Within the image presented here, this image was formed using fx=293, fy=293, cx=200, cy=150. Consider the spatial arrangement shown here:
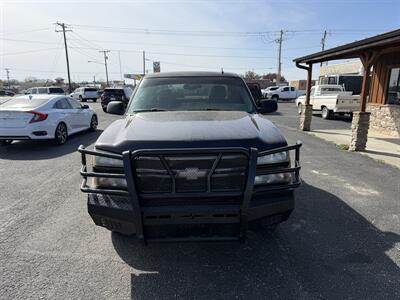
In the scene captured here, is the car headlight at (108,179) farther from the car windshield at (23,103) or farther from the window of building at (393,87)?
the window of building at (393,87)

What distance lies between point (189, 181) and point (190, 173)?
71mm

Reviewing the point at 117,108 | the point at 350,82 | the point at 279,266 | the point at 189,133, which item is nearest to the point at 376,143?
the point at 279,266

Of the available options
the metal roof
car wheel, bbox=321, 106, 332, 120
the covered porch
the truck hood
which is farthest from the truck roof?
car wheel, bbox=321, 106, 332, 120

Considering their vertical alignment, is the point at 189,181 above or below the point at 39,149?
above

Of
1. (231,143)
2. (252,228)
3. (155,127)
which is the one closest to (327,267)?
(252,228)

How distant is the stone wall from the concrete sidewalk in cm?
25

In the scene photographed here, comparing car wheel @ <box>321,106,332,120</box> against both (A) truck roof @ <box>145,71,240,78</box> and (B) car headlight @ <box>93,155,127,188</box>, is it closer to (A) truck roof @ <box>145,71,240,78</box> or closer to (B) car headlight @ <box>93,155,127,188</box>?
(A) truck roof @ <box>145,71,240,78</box>

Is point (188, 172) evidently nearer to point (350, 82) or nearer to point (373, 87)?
point (373, 87)

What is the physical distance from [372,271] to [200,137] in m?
2.14

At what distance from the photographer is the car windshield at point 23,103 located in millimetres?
8132

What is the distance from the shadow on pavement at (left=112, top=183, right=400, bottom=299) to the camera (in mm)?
2570

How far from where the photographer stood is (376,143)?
9.64 meters

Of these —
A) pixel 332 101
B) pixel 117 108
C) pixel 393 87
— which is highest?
pixel 393 87

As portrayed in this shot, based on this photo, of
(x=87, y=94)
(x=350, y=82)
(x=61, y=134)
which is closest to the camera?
(x=61, y=134)
